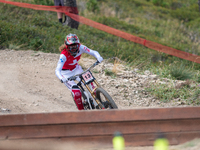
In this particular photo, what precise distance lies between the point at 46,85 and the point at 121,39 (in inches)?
301

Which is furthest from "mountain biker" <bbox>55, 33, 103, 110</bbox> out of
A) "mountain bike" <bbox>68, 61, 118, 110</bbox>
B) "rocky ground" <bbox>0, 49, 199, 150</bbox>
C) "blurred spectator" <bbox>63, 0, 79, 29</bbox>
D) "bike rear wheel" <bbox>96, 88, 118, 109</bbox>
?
"blurred spectator" <bbox>63, 0, 79, 29</bbox>

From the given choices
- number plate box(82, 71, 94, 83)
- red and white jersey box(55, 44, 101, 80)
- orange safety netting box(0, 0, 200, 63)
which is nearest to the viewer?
number plate box(82, 71, 94, 83)

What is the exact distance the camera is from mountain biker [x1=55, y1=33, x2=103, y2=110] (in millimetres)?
5875

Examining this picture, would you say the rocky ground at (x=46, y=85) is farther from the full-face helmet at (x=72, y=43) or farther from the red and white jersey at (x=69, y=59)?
the full-face helmet at (x=72, y=43)

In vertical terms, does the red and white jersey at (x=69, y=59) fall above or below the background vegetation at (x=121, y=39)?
above

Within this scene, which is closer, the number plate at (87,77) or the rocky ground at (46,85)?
the number plate at (87,77)

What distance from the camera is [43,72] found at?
9.65 metres

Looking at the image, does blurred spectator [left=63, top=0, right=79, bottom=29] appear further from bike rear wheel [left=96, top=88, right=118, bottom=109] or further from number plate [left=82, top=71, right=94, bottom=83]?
bike rear wheel [left=96, top=88, right=118, bottom=109]

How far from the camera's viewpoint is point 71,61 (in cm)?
639

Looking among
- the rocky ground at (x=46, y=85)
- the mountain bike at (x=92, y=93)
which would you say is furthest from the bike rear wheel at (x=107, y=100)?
the rocky ground at (x=46, y=85)

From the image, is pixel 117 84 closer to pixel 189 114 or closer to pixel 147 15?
pixel 189 114

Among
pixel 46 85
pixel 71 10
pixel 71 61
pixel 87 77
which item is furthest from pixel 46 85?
pixel 71 10

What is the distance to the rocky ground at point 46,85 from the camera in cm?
→ 734

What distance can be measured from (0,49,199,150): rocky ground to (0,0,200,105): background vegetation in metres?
0.54
